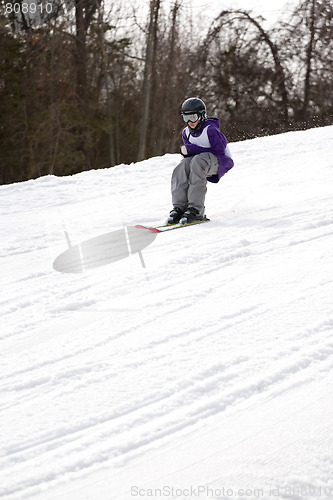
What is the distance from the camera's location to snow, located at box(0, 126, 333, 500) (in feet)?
6.42

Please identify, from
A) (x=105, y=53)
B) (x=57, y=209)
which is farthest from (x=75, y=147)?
(x=57, y=209)

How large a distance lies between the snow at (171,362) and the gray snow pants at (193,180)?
0.94 ft

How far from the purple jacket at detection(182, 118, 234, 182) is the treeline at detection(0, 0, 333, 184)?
11.7m

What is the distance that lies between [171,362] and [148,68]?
16234 millimetres

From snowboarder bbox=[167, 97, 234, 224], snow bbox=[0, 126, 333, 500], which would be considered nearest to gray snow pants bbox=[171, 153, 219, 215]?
snowboarder bbox=[167, 97, 234, 224]

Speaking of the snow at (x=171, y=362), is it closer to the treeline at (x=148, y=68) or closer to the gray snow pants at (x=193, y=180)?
the gray snow pants at (x=193, y=180)

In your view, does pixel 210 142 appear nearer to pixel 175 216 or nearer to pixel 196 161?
pixel 196 161

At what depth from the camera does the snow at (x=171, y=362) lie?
77.0 inches

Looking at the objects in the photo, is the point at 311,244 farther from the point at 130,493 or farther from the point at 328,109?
the point at 328,109

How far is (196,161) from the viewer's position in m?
5.09

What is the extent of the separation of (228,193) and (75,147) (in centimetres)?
1399

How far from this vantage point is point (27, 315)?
3295 mm

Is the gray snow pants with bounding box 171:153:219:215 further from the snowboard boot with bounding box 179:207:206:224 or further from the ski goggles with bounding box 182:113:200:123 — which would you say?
the ski goggles with bounding box 182:113:200:123

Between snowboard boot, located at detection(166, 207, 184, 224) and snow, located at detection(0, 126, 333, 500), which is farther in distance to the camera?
snowboard boot, located at detection(166, 207, 184, 224)
